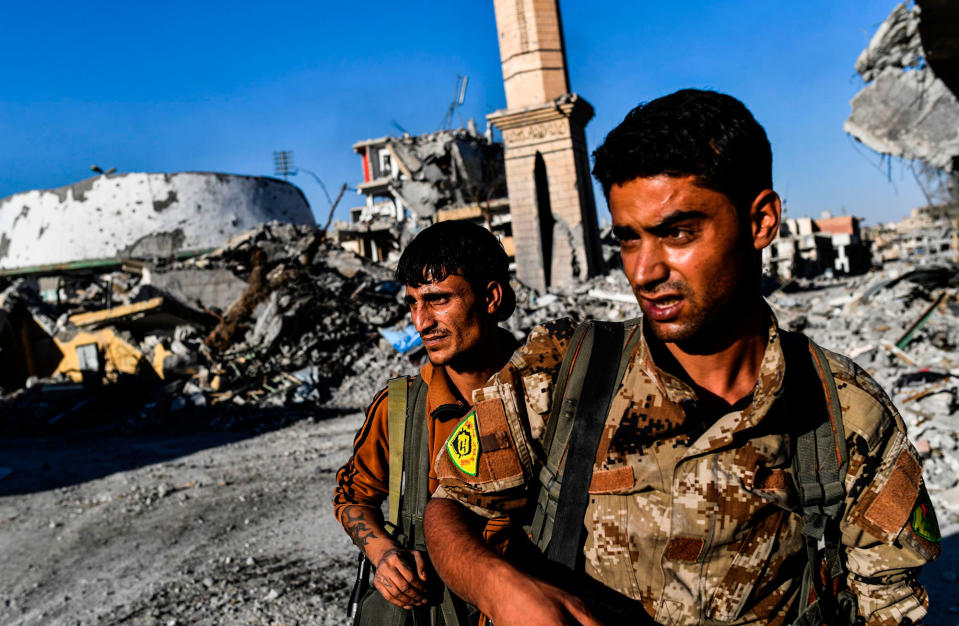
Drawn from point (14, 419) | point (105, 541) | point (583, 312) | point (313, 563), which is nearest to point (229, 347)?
point (14, 419)

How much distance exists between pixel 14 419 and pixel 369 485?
1013 centimetres

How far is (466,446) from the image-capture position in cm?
110

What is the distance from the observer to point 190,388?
10172 millimetres

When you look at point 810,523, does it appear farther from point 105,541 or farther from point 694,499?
point 105,541

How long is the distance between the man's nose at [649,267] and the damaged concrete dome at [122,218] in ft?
66.3

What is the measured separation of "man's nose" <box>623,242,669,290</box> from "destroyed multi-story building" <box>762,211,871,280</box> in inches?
837

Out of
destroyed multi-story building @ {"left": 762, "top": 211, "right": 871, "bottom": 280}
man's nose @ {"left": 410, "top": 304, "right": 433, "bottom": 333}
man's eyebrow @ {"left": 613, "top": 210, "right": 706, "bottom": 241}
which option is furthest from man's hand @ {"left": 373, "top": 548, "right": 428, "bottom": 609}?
destroyed multi-story building @ {"left": 762, "top": 211, "right": 871, "bottom": 280}

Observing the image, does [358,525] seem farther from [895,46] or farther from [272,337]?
[272,337]

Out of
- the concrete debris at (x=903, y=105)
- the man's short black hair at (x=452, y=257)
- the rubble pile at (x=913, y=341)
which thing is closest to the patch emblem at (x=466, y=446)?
the man's short black hair at (x=452, y=257)

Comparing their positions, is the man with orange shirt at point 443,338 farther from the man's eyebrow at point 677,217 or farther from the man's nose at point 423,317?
the man's eyebrow at point 677,217

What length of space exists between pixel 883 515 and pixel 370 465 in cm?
137

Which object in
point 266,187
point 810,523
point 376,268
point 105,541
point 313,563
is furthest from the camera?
point 266,187

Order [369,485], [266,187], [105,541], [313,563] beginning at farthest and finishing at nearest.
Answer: [266,187]
[105,541]
[313,563]
[369,485]

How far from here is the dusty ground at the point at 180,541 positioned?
3494 mm
